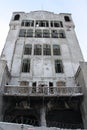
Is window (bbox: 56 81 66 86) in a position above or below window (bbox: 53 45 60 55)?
below

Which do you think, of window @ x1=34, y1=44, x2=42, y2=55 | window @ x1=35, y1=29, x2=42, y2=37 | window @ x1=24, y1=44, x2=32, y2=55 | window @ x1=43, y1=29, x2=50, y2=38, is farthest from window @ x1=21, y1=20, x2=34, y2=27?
window @ x1=34, y1=44, x2=42, y2=55

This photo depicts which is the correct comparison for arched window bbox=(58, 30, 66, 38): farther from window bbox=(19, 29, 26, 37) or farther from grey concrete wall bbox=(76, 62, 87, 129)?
grey concrete wall bbox=(76, 62, 87, 129)

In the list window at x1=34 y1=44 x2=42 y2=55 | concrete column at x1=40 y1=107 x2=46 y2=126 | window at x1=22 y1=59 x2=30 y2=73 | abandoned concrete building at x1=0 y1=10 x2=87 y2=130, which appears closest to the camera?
concrete column at x1=40 y1=107 x2=46 y2=126

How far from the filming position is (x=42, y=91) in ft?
55.5

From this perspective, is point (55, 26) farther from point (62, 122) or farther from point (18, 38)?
point (62, 122)

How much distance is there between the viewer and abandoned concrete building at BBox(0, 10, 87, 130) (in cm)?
1641

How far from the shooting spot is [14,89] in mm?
16984

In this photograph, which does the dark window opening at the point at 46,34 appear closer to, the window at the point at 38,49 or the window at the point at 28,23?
the window at the point at 38,49

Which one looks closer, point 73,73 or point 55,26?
point 73,73

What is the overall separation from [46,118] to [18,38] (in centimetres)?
1400

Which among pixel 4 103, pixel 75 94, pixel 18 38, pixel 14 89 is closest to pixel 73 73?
pixel 75 94

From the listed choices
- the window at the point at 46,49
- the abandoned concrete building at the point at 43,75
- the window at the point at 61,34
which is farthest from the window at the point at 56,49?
the window at the point at 61,34

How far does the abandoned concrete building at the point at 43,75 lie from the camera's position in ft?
53.8

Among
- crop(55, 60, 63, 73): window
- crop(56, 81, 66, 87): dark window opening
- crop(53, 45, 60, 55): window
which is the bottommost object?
crop(56, 81, 66, 87): dark window opening
